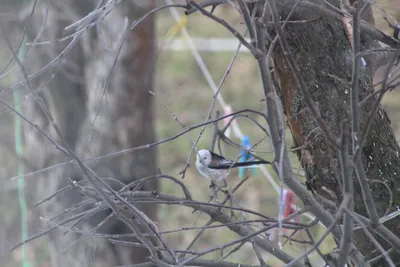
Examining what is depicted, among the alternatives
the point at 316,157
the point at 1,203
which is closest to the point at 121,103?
the point at 1,203

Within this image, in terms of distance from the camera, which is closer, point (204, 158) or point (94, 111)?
point (204, 158)

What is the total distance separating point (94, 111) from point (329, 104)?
2482mm

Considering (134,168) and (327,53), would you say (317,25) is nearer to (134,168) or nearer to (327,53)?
(327,53)

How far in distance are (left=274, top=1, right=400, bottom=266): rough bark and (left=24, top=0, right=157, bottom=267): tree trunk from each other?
7.70ft

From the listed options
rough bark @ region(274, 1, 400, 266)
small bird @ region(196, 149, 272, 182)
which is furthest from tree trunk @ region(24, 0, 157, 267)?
rough bark @ region(274, 1, 400, 266)

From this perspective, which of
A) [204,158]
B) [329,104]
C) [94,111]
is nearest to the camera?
[329,104]

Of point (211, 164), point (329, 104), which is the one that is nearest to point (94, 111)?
point (211, 164)

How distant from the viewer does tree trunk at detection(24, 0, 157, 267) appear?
4.09m

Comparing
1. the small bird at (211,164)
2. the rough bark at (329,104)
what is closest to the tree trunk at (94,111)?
the small bird at (211,164)

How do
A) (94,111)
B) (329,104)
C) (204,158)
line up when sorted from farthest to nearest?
1. (94,111)
2. (204,158)
3. (329,104)

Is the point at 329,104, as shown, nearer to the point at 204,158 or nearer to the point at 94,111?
the point at 204,158

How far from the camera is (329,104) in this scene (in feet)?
5.75

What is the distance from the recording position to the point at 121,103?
13.9 feet

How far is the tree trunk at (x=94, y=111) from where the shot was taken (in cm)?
409
